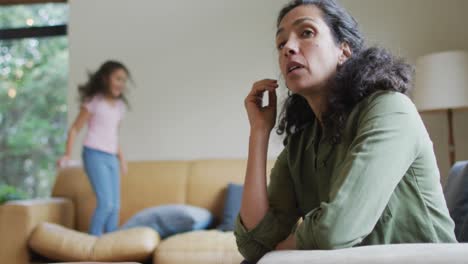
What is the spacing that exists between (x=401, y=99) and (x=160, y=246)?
1.68 meters

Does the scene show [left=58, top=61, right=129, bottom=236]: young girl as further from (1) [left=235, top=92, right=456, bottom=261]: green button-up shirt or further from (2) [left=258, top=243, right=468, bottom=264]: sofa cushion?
(2) [left=258, top=243, right=468, bottom=264]: sofa cushion

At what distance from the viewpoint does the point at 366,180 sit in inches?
32.2

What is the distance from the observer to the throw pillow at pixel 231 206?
9.34 ft

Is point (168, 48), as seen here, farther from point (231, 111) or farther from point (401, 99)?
point (401, 99)

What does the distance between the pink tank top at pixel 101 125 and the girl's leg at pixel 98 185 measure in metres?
0.05

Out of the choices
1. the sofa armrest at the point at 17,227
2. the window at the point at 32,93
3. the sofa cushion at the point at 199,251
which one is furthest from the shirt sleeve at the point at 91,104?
the sofa cushion at the point at 199,251

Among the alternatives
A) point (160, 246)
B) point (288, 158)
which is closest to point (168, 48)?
point (160, 246)

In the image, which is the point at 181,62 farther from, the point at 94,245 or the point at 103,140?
the point at 94,245

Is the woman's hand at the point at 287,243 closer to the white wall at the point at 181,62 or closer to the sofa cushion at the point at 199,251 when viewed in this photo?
the sofa cushion at the point at 199,251

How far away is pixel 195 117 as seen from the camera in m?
3.60

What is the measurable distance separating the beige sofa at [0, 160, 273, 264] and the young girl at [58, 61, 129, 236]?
196mm

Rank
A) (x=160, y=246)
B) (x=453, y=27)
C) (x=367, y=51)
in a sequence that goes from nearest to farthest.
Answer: (x=367, y=51) < (x=160, y=246) < (x=453, y=27)

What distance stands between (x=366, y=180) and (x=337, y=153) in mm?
194

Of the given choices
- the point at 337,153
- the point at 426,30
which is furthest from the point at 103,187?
the point at 426,30
